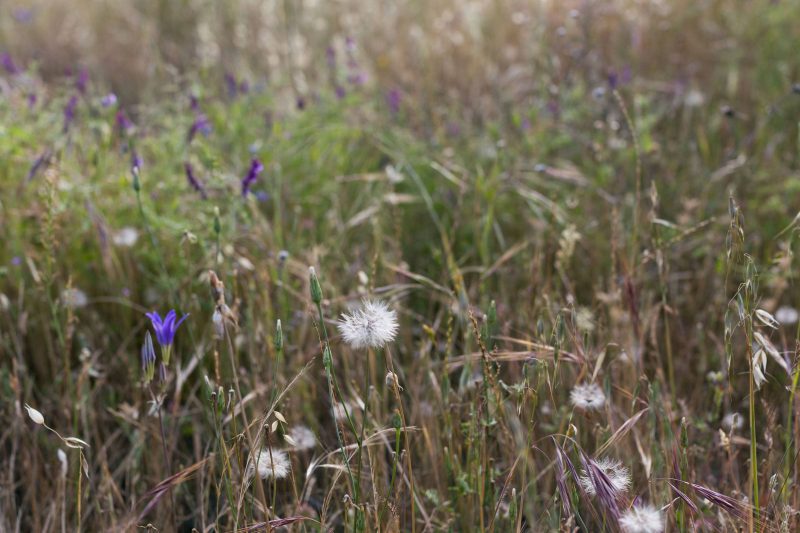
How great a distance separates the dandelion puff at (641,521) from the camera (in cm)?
105

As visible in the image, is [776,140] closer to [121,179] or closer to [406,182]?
[406,182]

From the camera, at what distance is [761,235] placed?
2.65 metres

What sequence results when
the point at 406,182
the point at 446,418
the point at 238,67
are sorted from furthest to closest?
the point at 238,67 < the point at 406,182 < the point at 446,418

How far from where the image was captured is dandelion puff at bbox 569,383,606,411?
4.50 ft

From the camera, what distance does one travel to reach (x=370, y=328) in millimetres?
1147

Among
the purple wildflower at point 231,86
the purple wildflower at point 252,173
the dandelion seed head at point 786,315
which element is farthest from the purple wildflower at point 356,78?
the dandelion seed head at point 786,315

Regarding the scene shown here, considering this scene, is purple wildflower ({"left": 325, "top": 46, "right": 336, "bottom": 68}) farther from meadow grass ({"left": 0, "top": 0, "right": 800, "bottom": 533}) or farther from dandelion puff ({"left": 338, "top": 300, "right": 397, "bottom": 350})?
dandelion puff ({"left": 338, "top": 300, "right": 397, "bottom": 350})

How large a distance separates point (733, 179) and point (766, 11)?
3.74ft

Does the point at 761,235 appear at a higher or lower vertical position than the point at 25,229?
lower

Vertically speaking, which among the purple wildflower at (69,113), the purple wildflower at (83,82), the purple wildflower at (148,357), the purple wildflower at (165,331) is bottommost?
the purple wildflower at (148,357)

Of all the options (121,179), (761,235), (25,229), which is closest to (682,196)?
(761,235)

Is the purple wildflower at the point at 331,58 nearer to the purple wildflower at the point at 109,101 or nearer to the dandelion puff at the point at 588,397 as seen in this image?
the purple wildflower at the point at 109,101

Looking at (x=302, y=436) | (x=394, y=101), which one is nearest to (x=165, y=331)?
(x=302, y=436)

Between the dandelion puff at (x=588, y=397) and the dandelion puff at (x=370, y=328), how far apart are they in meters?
0.40
